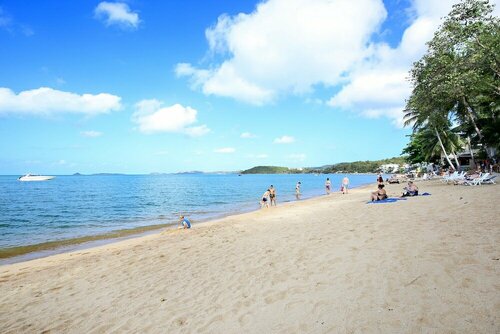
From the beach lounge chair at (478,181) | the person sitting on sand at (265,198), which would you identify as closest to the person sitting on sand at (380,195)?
the beach lounge chair at (478,181)

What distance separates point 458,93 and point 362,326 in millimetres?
24471

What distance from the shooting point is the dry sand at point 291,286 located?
14.1ft

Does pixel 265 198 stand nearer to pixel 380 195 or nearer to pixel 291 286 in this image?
pixel 380 195

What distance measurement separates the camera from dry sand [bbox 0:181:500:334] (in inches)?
169

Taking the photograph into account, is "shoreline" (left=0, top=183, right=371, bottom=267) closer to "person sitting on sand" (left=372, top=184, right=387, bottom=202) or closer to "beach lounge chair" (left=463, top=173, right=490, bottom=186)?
"person sitting on sand" (left=372, top=184, right=387, bottom=202)

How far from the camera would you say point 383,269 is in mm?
5922

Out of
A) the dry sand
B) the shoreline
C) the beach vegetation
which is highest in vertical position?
the beach vegetation

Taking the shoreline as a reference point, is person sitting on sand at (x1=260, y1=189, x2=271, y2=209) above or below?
above

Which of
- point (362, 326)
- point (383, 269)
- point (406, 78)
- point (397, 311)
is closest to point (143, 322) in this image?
point (362, 326)

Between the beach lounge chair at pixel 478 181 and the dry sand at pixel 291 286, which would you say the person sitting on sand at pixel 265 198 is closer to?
the beach lounge chair at pixel 478 181

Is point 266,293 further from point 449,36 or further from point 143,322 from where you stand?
point 449,36

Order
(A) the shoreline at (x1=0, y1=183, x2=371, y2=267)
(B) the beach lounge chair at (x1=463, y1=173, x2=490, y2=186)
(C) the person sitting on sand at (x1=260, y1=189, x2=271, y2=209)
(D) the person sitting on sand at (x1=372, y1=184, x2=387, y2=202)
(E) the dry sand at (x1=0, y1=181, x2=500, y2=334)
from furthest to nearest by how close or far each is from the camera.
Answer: (C) the person sitting on sand at (x1=260, y1=189, x2=271, y2=209)
(B) the beach lounge chair at (x1=463, y1=173, x2=490, y2=186)
(D) the person sitting on sand at (x1=372, y1=184, x2=387, y2=202)
(A) the shoreline at (x1=0, y1=183, x2=371, y2=267)
(E) the dry sand at (x1=0, y1=181, x2=500, y2=334)

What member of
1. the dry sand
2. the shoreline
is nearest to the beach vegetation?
the dry sand

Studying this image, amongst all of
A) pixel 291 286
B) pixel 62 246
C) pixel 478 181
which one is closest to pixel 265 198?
pixel 62 246
